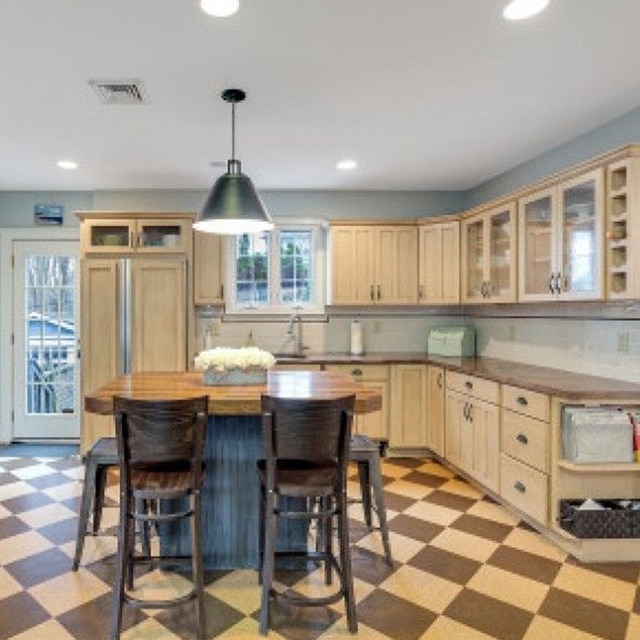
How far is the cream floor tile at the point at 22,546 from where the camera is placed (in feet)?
9.72

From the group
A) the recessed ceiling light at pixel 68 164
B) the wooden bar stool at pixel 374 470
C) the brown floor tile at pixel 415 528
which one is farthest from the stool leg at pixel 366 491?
the recessed ceiling light at pixel 68 164

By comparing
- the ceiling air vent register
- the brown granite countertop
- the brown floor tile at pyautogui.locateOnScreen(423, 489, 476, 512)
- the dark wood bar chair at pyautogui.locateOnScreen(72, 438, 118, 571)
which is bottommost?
the brown floor tile at pyautogui.locateOnScreen(423, 489, 476, 512)

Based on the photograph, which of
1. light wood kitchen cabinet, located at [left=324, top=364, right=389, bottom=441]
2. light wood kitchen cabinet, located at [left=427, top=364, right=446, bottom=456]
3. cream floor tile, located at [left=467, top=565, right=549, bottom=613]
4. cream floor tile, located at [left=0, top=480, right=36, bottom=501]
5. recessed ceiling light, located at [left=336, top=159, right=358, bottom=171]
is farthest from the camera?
light wood kitchen cabinet, located at [left=324, top=364, right=389, bottom=441]

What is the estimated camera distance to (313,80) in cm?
286

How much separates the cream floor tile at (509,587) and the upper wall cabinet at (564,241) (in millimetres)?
1626

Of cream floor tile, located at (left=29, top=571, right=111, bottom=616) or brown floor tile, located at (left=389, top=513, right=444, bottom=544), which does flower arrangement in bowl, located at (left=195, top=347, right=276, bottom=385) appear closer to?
cream floor tile, located at (left=29, top=571, right=111, bottom=616)

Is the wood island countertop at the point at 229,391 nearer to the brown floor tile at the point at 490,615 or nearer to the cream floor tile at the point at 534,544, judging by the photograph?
the brown floor tile at the point at 490,615

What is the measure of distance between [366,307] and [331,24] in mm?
3326

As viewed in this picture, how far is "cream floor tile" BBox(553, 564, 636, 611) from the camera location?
8.32ft

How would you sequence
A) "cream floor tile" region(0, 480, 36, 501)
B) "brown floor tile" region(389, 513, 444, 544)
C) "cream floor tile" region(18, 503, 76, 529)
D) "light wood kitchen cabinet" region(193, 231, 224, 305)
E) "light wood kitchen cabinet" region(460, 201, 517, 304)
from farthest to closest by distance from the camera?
"light wood kitchen cabinet" region(193, 231, 224, 305) < "light wood kitchen cabinet" region(460, 201, 517, 304) < "cream floor tile" region(0, 480, 36, 501) < "cream floor tile" region(18, 503, 76, 529) < "brown floor tile" region(389, 513, 444, 544)

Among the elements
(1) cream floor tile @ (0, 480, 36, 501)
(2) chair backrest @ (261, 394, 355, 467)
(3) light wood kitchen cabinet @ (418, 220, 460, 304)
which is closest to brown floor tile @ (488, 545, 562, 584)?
(2) chair backrest @ (261, 394, 355, 467)

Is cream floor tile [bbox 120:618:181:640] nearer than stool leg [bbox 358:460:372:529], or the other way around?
cream floor tile [bbox 120:618:181:640]

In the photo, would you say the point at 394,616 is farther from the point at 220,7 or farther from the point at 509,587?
the point at 220,7

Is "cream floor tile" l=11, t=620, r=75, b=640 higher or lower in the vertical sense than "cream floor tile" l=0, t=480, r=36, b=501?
lower
